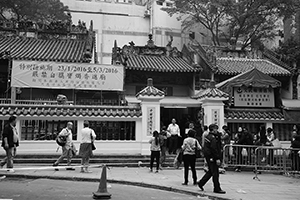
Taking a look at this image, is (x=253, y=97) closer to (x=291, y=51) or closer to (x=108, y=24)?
(x=291, y=51)

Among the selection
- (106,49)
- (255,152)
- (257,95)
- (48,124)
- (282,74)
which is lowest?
(255,152)

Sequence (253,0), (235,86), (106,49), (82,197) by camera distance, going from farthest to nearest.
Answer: (106,49) < (253,0) < (235,86) < (82,197)

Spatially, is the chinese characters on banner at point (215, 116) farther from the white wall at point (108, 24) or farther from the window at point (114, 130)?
the white wall at point (108, 24)

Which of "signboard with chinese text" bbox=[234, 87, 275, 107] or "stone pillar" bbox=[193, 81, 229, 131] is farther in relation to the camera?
"signboard with chinese text" bbox=[234, 87, 275, 107]

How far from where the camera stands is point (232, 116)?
1418 cm

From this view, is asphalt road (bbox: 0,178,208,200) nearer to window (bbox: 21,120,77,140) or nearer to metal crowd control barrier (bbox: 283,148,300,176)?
window (bbox: 21,120,77,140)

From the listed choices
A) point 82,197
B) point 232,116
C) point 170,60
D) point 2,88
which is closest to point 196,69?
point 170,60

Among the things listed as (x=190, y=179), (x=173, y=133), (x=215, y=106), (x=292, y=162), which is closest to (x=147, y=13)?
(x=215, y=106)

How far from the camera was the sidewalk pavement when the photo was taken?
7.57 meters

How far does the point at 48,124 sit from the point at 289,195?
9613 mm

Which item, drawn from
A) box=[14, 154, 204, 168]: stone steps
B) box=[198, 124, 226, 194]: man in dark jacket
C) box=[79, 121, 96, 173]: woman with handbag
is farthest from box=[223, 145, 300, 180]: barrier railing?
box=[79, 121, 96, 173]: woman with handbag

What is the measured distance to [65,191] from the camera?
7.30 metres

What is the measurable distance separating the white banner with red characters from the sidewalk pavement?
580 centimetres

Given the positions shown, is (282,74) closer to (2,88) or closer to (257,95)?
(257,95)
